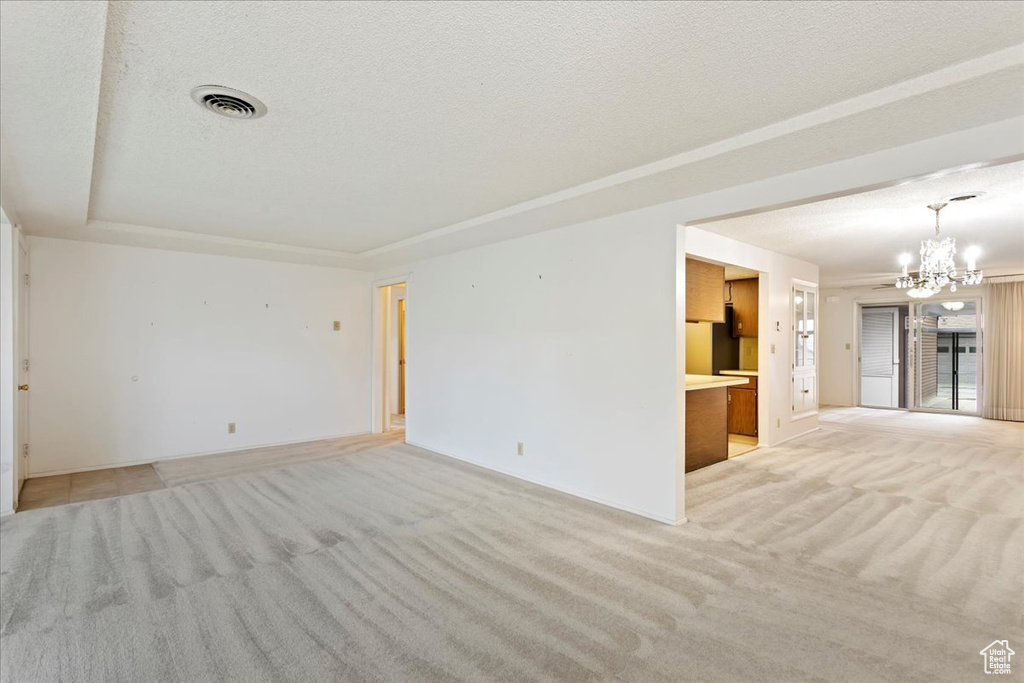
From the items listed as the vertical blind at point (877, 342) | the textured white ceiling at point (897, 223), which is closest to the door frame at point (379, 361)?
the textured white ceiling at point (897, 223)

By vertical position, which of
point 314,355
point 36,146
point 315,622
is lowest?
point 315,622

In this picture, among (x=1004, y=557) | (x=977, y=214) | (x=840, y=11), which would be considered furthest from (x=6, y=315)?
(x=977, y=214)

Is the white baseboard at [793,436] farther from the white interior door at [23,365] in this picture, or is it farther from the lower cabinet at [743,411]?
the white interior door at [23,365]

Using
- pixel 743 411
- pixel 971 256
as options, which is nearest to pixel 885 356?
pixel 971 256

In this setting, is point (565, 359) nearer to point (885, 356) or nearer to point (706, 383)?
point (706, 383)

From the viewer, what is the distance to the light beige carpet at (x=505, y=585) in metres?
2.00

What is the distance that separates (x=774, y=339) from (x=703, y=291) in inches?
64.2

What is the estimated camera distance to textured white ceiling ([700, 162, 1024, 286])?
3.55m

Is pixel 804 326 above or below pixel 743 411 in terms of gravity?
above

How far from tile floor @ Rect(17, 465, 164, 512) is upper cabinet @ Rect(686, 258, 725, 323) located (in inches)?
212

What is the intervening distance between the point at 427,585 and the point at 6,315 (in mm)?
3851

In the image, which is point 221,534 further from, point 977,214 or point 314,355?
point 977,214

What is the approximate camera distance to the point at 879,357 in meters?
9.85

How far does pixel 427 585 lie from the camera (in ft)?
8.50
